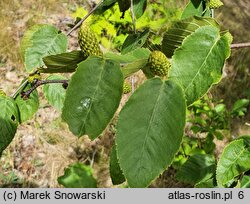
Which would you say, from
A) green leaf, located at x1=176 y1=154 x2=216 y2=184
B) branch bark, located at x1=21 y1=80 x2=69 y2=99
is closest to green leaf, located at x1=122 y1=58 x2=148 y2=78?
branch bark, located at x1=21 y1=80 x2=69 y2=99

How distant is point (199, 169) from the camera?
53.5 inches

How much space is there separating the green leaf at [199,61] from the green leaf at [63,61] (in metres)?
0.16

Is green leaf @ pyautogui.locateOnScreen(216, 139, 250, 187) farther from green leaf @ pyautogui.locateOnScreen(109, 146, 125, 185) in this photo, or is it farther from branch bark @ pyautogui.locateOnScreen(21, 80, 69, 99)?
branch bark @ pyautogui.locateOnScreen(21, 80, 69, 99)

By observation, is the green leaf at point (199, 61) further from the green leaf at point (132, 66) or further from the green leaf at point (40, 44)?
the green leaf at point (40, 44)

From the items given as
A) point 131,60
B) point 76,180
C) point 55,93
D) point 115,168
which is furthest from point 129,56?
point 76,180

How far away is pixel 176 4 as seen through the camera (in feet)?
→ 12.3

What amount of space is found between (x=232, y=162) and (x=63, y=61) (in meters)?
0.53

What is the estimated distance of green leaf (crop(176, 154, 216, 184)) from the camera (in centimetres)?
134

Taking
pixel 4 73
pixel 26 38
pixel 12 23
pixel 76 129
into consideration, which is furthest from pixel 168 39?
pixel 12 23

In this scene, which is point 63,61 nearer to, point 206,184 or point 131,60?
point 131,60

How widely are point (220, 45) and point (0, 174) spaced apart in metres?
2.11

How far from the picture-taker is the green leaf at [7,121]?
2.51 ft

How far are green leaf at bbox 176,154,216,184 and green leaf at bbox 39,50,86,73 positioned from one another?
80 cm

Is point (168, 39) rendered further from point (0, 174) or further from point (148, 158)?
point (0, 174)
